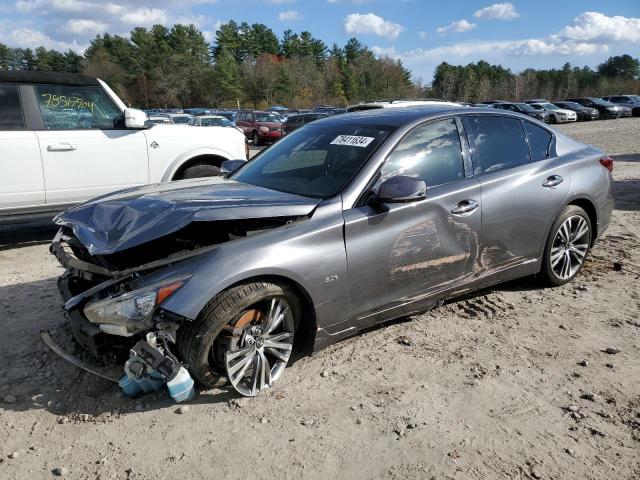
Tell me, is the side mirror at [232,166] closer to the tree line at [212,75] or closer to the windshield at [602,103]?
the windshield at [602,103]

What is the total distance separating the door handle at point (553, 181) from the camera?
4293 mm

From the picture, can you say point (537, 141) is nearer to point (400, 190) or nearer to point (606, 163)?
point (606, 163)

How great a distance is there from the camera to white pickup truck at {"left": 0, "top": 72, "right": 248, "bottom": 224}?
19.5ft

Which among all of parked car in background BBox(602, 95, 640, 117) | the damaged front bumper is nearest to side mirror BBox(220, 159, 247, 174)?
the damaged front bumper

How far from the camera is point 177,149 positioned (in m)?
6.93

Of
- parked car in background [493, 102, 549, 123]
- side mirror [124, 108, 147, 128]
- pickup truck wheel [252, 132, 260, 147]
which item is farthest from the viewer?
parked car in background [493, 102, 549, 123]

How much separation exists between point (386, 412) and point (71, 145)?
16.8ft

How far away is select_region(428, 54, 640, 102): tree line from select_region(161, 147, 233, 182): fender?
205 feet

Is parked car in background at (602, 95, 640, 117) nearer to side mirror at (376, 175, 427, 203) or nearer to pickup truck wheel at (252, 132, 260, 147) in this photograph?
pickup truck wheel at (252, 132, 260, 147)

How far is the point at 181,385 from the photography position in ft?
9.46

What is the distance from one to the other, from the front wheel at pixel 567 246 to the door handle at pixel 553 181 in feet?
0.92

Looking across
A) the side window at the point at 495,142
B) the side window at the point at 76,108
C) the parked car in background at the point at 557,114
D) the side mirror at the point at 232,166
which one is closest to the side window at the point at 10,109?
the side window at the point at 76,108

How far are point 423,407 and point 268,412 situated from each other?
893 millimetres

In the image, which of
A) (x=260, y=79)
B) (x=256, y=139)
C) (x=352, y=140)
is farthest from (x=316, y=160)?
(x=260, y=79)
